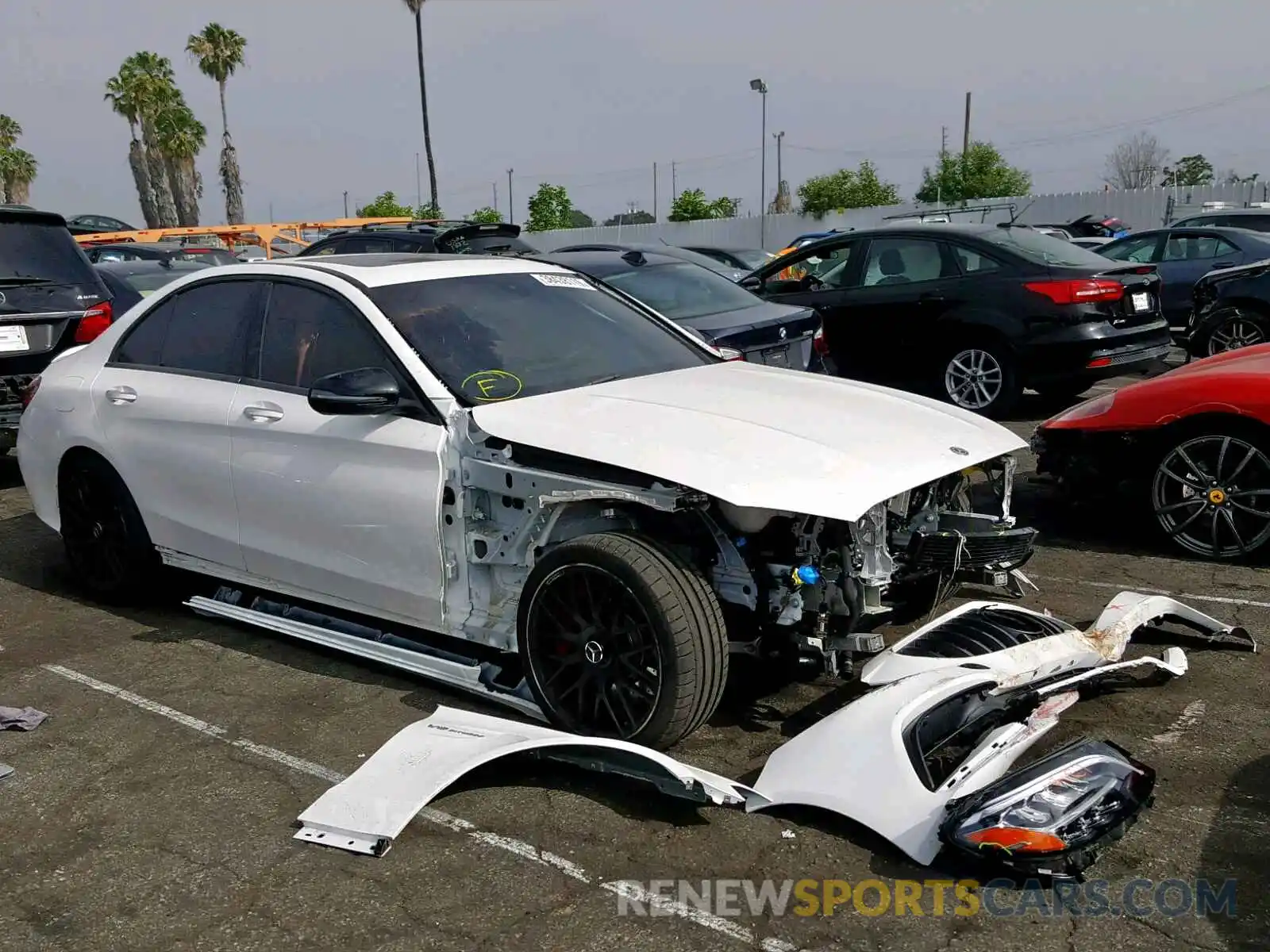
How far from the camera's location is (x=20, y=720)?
14.4ft

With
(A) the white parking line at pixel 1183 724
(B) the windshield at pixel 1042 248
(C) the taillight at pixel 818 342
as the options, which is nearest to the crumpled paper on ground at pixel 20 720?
(A) the white parking line at pixel 1183 724

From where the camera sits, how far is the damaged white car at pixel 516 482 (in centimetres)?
371

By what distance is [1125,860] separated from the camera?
3107mm

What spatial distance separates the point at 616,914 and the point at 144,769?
1.91 m

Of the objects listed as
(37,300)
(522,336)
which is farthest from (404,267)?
(37,300)

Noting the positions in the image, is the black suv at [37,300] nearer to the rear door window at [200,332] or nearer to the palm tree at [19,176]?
the rear door window at [200,332]

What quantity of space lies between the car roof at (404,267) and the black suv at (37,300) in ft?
11.8

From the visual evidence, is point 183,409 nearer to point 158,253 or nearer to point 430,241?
point 430,241

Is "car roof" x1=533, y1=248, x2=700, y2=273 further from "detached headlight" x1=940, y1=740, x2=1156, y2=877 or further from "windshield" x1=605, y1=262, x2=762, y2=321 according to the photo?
"detached headlight" x1=940, y1=740, x2=1156, y2=877

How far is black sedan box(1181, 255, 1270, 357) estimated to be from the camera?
1080 cm

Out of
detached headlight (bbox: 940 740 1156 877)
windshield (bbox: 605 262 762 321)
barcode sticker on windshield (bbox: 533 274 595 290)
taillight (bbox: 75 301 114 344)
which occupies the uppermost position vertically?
barcode sticker on windshield (bbox: 533 274 595 290)

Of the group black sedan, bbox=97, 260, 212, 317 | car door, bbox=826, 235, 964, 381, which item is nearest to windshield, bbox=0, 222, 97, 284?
black sedan, bbox=97, 260, 212, 317

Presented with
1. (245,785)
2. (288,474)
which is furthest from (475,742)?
(288,474)

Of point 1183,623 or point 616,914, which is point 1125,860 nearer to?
point 616,914
